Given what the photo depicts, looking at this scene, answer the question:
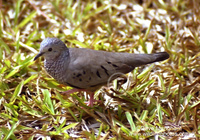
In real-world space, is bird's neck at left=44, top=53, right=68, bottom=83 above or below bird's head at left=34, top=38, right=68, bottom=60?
below

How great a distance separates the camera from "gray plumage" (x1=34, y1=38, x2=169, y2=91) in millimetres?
2775

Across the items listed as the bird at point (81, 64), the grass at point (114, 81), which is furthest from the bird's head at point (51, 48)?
the grass at point (114, 81)

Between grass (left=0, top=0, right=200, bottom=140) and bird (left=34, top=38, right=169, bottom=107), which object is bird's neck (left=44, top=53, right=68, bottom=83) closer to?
bird (left=34, top=38, right=169, bottom=107)

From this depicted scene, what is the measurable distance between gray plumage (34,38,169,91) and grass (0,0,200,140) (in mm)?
299

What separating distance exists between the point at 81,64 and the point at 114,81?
74 cm

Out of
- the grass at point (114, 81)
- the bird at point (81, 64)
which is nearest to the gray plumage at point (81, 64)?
the bird at point (81, 64)

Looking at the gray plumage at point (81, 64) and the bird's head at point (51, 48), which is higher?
the bird's head at point (51, 48)

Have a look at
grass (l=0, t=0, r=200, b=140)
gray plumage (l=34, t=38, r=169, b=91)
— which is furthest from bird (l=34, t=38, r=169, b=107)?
grass (l=0, t=0, r=200, b=140)

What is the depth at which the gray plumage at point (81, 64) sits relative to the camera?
9.11 feet

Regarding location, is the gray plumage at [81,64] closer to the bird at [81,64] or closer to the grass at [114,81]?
the bird at [81,64]

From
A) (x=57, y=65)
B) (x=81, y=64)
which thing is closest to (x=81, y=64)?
(x=81, y=64)

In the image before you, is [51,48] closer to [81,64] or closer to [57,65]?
[57,65]

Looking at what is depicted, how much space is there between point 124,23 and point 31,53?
4.75 ft

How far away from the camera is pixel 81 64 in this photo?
9.11 feet
